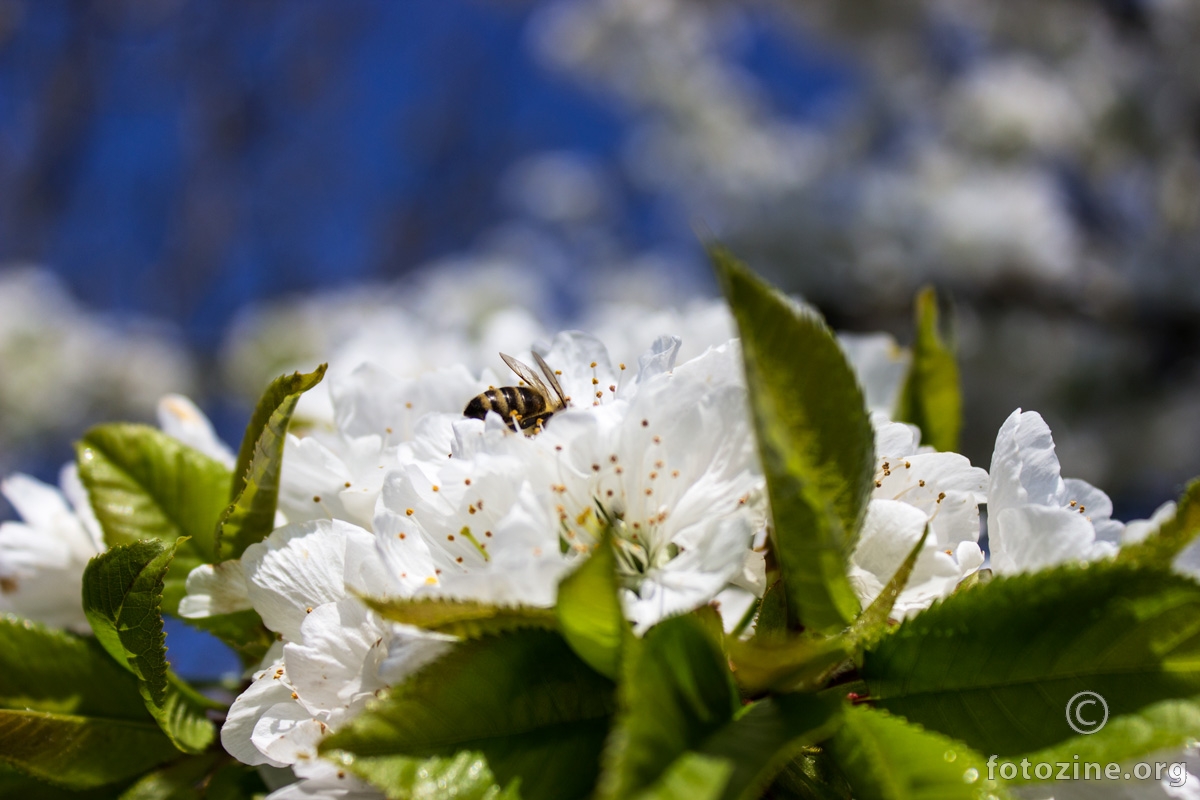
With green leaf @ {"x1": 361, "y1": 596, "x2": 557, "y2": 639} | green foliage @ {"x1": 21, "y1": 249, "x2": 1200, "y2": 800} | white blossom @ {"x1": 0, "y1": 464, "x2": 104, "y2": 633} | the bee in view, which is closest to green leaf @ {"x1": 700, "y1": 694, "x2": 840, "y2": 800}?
green foliage @ {"x1": 21, "y1": 249, "x2": 1200, "y2": 800}

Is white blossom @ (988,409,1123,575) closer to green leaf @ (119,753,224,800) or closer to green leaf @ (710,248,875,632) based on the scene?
green leaf @ (710,248,875,632)

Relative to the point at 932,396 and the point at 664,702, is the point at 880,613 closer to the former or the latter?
the point at 664,702

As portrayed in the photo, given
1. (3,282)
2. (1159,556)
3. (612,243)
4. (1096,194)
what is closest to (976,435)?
(1096,194)

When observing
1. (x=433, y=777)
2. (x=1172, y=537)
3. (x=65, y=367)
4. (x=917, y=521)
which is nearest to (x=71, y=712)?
(x=433, y=777)

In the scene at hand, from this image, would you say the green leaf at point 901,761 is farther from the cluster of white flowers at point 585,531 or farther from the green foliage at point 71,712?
the green foliage at point 71,712

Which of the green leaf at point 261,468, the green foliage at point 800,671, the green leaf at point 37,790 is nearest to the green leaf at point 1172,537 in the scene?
the green foliage at point 800,671
